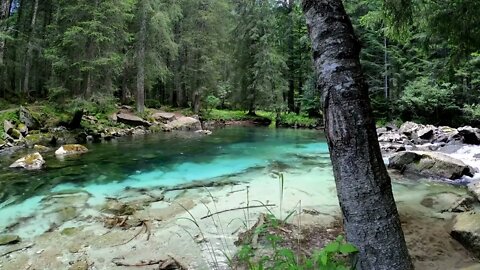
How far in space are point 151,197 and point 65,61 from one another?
11.8m

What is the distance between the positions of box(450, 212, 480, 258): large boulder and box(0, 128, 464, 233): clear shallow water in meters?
2.05

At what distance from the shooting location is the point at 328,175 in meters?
8.89

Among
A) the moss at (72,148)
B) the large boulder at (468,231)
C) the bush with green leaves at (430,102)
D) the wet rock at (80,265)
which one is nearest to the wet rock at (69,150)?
the moss at (72,148)

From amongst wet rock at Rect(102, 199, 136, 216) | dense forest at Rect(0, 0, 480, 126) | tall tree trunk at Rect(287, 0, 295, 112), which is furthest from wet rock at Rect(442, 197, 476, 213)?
tall tree trunk at Rect(287, 0, 295, 112)

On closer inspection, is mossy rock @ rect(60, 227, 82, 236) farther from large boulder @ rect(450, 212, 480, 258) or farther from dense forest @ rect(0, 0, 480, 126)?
A: dense forest @ rect(0, 0, 480, 126)

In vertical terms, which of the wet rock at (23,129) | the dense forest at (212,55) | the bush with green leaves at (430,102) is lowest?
the wet rock at (23,129)

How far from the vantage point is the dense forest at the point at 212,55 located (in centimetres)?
1548

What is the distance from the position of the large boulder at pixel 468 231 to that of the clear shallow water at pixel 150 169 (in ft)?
6.71

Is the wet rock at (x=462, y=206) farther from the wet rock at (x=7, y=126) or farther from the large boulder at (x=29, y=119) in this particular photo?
the large boulder at (x=29, y=119)

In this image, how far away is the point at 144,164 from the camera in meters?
10.5

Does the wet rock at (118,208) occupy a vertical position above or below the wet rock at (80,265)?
below

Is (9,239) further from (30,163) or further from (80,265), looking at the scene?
(30,163)

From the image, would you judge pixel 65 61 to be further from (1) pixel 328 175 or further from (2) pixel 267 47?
(2) pixel 267 47

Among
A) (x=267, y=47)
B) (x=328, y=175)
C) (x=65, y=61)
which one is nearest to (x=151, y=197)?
(x=328, y=175)
